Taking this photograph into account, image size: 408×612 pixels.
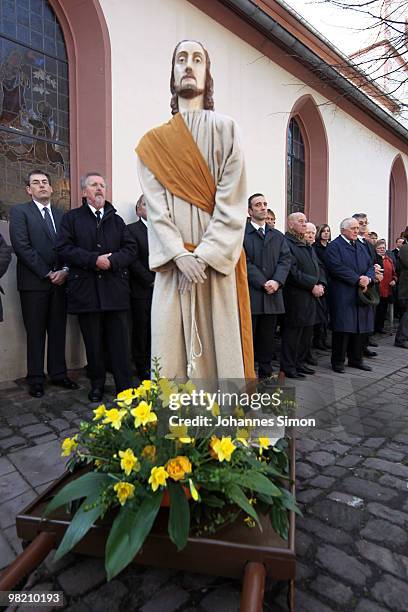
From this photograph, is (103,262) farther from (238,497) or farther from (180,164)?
(238,497)

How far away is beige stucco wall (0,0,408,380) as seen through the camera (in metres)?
5.08

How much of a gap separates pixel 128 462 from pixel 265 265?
3442 mm

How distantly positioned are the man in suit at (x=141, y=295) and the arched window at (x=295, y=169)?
210 inches

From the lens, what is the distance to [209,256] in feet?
6.89

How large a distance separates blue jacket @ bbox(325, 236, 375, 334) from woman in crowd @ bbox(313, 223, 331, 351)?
15cm

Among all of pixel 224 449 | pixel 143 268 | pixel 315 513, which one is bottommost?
pixel 315 513

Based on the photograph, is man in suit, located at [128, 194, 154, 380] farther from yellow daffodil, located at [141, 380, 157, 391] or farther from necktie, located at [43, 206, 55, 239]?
yellow daffodil, located at [141, 380, 157, 391]

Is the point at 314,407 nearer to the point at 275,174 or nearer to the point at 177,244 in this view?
the point at 177,244

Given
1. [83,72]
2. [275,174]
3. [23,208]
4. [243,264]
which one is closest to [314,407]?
[243,264]

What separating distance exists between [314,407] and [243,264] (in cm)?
217

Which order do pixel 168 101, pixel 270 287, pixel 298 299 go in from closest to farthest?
pixel 270 287 < pixel 298 299 < pixel 168 101

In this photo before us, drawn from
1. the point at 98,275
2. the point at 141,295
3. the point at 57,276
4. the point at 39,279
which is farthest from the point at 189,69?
the point at 141,295

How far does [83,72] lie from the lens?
516 centimetres

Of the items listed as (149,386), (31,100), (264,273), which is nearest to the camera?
(149,386)
